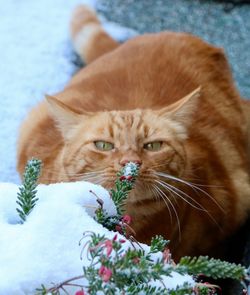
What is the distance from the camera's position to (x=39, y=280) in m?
1.16

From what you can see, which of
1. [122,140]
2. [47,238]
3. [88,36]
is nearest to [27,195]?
[47,238]

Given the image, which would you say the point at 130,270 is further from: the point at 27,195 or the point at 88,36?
the point at 88,36

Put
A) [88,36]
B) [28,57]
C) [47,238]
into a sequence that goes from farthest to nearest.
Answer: [28,57] < [88,36] < [47,238]

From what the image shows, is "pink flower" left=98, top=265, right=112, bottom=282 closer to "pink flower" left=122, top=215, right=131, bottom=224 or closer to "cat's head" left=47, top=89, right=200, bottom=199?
"pink flower" left=122, top=215, right=131, bottom=224

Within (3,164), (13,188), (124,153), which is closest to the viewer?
(13,188)

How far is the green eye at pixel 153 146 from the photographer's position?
2178 millimetres

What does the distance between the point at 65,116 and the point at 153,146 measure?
332 millimetres

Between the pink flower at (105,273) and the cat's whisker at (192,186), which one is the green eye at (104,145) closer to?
the cat's whisker at (192,186)

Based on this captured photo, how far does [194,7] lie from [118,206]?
2922 millimetres

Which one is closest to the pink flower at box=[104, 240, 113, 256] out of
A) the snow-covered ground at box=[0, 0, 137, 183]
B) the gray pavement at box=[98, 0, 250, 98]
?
the snow-covered ground at box=[0, 0, 137, 183]

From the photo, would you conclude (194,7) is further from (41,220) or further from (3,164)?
(41,220)

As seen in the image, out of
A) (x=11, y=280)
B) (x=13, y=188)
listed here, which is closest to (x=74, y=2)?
(x=13, y=188)

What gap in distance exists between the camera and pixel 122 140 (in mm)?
2133

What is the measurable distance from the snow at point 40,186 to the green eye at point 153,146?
47 cm
